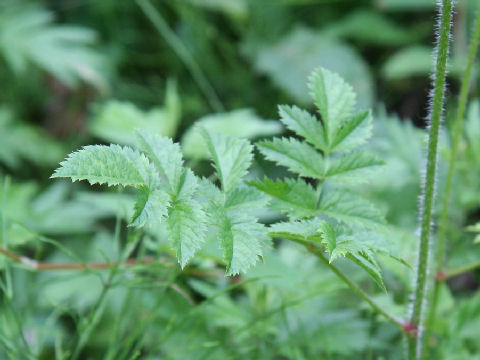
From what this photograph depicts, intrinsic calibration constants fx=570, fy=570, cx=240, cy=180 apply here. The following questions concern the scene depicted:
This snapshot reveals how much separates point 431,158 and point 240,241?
12.4 inches

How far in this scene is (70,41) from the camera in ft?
10.3

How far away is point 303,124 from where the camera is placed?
0.94 m

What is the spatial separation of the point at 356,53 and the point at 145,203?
7.77 feet

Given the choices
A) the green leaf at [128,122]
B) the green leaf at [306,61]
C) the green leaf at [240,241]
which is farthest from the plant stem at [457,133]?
the green leaf at [306,61]

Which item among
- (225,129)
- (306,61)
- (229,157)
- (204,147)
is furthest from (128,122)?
(306,61)

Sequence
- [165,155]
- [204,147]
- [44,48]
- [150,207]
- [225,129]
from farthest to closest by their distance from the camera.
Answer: [44,48] < [225,129] < [204,147] < [165,155] < [150,207]

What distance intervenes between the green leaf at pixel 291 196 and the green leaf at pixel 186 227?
141 millimetres

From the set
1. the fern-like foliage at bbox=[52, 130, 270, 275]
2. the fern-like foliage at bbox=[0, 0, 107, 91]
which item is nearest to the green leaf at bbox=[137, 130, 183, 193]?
the fern-like foliage at bbox=[52, 130, 270, 275]

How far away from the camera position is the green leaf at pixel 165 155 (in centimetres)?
83

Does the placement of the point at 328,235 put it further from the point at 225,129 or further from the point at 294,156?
the point at 225,129

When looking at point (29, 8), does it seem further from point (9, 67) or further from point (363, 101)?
point (363, 101)

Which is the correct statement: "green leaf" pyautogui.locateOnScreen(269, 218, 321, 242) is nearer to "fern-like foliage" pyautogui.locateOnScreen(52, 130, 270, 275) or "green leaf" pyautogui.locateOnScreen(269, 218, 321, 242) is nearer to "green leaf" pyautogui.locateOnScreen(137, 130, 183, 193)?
"fern-like foliage" pyautogui.locateOnScreen(52, 130, 270, 275)

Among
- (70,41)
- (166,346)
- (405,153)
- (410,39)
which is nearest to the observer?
(166,346)

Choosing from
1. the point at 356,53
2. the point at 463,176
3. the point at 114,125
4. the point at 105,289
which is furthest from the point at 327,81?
the point at 356,53
